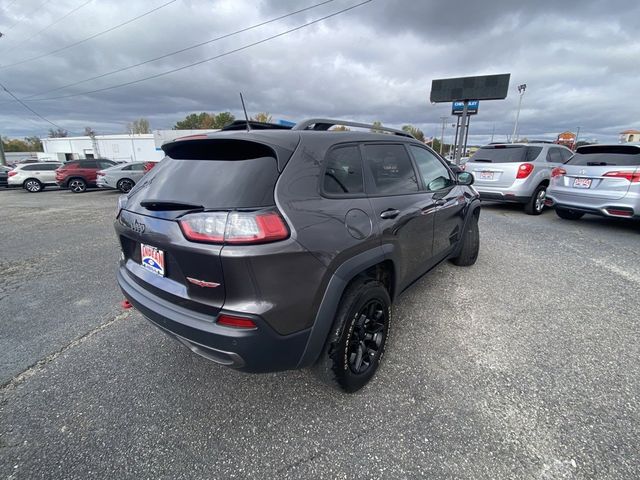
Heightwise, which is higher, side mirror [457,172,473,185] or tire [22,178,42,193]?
Answer: side mirror [457,172,473,185]

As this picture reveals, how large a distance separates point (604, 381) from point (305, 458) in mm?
2114

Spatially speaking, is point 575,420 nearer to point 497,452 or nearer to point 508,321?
point 497,452

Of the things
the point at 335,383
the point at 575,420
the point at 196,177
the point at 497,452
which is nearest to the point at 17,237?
the point at 196,177

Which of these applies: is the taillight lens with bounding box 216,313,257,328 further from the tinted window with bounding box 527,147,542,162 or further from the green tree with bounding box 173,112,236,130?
the green tree with bounding box 173,112,236,130

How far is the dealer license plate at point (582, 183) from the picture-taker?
231 inches

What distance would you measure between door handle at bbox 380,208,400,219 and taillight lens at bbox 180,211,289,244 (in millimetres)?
862

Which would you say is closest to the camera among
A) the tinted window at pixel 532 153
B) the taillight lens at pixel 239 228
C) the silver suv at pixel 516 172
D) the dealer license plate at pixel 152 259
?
the taillight lens at pixel 239 228

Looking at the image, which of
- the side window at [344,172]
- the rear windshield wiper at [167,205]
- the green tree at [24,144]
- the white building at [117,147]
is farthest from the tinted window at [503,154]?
the green tree at [24,144]

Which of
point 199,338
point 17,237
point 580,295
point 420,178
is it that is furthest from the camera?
point 17,237

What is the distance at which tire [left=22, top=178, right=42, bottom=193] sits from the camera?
50.4ft

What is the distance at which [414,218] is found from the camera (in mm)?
2518

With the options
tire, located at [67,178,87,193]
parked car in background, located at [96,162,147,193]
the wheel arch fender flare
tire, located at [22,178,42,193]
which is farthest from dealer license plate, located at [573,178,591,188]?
tire, located at [22,178,42,193]

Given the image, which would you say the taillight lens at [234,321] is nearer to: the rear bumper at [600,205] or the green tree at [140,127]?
the rear bumper at [600,205]

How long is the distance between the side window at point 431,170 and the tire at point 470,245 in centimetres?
77
